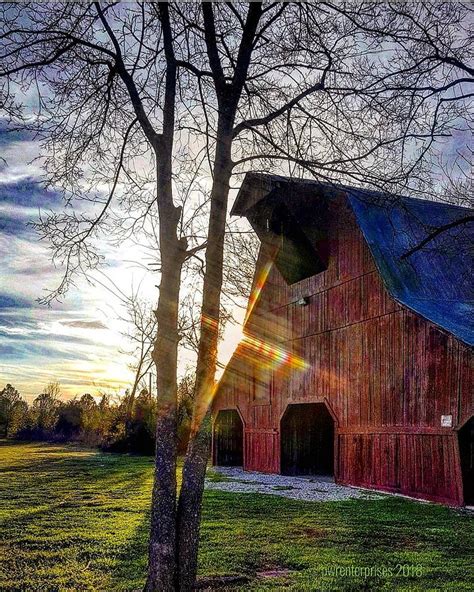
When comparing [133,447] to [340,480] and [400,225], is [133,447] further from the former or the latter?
[400,225]

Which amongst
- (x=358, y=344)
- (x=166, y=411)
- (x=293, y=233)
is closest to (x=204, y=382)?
(x=166, y=411)

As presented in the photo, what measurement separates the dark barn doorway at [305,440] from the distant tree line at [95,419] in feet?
25.1

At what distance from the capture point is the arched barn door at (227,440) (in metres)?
28.5

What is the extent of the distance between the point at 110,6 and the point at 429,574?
7.10 meters

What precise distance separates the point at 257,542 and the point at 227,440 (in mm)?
19580

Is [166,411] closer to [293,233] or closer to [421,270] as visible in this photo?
[421,270]

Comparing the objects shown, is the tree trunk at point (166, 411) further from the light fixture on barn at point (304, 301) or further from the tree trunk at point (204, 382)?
the light fixture on barn at point (304, 301)

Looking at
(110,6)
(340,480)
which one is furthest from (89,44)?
(340,480)

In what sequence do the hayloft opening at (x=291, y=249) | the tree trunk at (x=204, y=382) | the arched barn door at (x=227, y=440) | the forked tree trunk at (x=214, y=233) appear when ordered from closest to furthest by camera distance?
the tree trunk at (x=204, y=382), the forked tree trunk at (x=214, y=233), the hayloft opening at (x=291, y=249), the arched barn door at (x=227, y=440)

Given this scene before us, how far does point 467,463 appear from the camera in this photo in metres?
13.9

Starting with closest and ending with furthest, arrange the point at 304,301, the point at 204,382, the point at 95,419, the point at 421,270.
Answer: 1. the point at 204,382
2. the point at 421,270
3. the point at 304,301
4. the point at 95,419

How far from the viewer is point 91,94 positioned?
767cm

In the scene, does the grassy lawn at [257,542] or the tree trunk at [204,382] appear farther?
the grassy lawn at [257,542]

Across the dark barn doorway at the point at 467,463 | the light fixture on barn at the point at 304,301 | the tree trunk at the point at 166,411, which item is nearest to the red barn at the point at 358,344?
the dark barn doorway at the point at 467,463
